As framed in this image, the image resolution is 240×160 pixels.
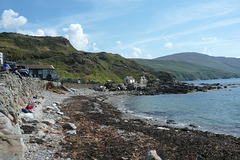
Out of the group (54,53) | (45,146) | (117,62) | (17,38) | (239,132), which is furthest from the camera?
(117,62)

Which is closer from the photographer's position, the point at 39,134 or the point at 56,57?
the point at 39,134

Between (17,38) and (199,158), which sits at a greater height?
(17,38)

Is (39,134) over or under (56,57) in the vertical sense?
under

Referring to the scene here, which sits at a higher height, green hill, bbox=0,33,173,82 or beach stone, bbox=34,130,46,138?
green hill, bbox=0,33,173,82

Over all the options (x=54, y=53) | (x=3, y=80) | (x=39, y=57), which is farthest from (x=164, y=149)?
(x=54, y=53)

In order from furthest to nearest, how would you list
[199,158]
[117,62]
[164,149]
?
[117,62]
[164,149]
[199,158]

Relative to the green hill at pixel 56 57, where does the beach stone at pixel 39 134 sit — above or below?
below

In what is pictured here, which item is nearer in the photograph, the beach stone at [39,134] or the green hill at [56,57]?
the beach stone at [39,134]

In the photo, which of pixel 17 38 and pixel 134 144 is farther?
pixel 17 38

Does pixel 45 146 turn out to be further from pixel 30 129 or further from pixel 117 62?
pixel 117 62

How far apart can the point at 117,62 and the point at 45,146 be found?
18771 cm

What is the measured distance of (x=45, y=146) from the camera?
8875 mm

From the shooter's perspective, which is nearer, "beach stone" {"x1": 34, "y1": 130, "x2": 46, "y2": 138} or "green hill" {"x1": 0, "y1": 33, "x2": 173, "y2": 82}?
"beach stone" {"x1": 34, "y1": 130, "x2": 46, "y2": 138}

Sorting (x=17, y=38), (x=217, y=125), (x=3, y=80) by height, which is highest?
(x=17, y=38)
